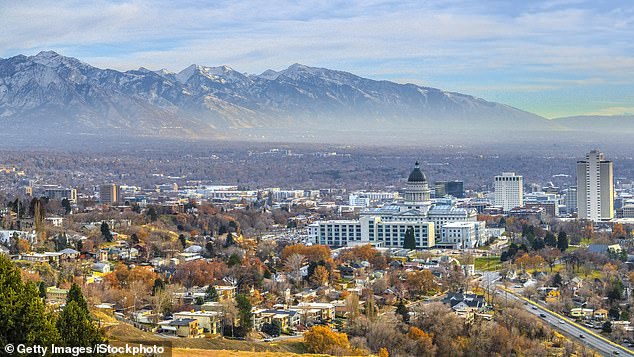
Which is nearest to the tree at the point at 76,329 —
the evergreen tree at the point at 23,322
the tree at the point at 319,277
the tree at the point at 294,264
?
the evergreen tree at the point at 23,322

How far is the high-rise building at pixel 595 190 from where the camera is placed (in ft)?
299

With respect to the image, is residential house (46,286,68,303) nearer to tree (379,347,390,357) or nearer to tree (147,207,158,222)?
tree (379,347,390,357)

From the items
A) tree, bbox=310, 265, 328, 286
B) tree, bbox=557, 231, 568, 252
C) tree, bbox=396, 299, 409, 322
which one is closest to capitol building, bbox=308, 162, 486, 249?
tree, bbox=557, 231, 568, 252

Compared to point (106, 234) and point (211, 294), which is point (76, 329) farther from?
point (106, 234)

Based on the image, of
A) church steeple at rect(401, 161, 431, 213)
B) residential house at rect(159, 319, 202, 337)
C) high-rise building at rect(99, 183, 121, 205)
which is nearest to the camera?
residential house at rect(159, 319, 202, 337)

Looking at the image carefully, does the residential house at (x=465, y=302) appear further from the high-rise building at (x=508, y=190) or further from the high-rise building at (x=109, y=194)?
the high-rise building at (x=508, y=190)

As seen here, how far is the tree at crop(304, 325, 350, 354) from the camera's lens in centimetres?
3291

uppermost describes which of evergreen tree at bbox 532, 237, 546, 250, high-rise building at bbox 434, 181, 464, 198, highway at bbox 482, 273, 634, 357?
high-rise building at bbox 434, 181, 464, 198

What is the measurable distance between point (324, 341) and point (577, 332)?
32.5 feet

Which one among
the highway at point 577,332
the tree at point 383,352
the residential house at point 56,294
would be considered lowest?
the highway at point 577,332

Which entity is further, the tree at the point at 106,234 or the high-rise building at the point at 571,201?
the high-rise building at the point at 571,201

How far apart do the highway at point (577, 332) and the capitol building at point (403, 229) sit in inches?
818

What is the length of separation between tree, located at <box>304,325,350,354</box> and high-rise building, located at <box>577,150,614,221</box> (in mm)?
59873

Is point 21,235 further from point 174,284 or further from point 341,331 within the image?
point 341,331
